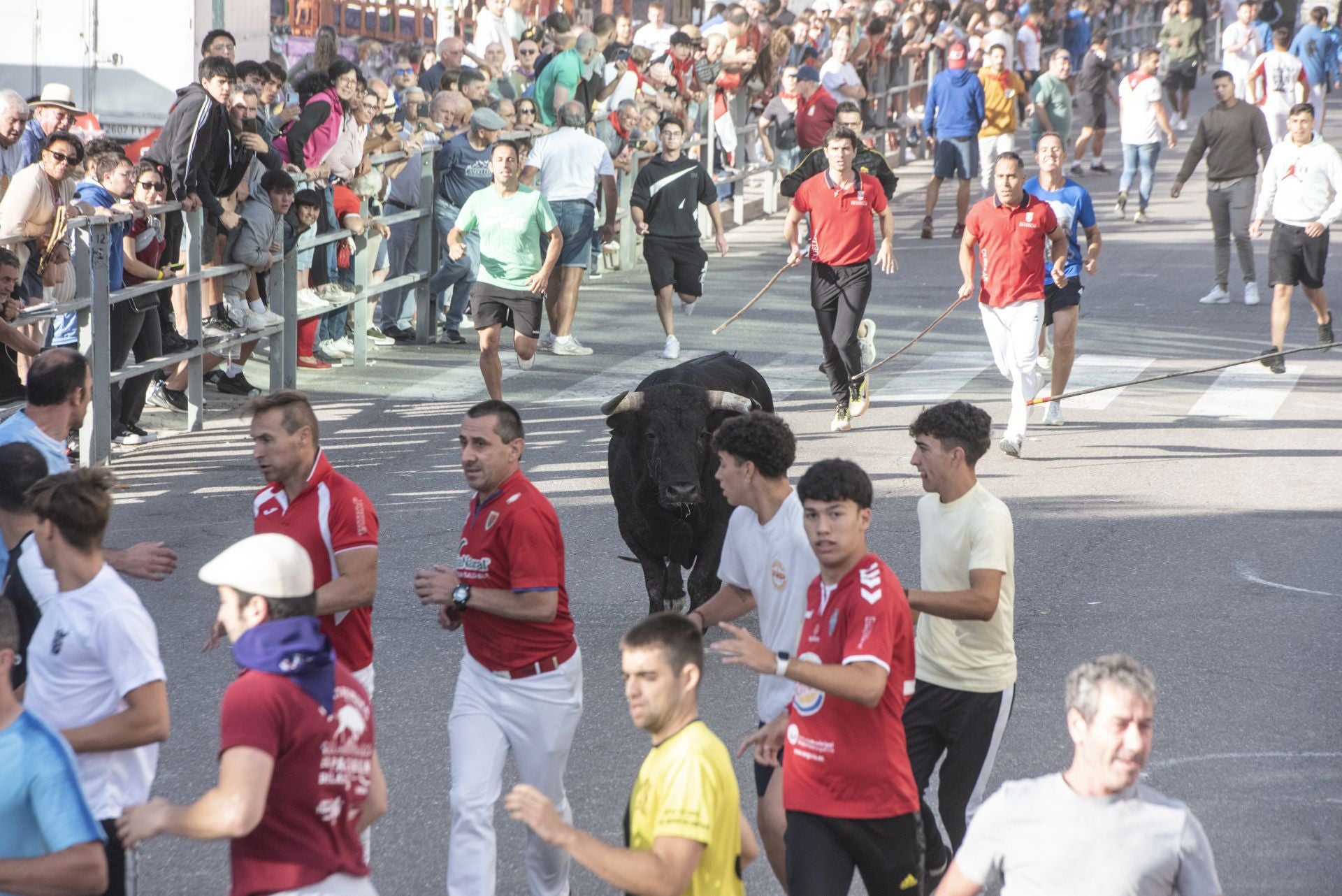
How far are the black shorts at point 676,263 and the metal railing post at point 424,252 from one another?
2252 mm

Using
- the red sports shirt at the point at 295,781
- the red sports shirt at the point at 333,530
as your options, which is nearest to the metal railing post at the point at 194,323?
the red sports shirt at the point at 333,530

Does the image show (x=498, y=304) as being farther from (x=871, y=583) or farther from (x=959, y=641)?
(x=871, y=583)

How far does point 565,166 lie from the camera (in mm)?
16422

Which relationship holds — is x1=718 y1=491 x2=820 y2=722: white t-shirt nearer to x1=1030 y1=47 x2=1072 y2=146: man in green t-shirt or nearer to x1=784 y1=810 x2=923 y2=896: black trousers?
x1=784 y1=810 x2=923 y2=896: black trousers

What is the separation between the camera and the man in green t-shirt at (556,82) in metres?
19.4

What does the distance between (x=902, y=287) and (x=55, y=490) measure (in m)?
15.7

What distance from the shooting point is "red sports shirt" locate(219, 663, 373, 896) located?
150 inches

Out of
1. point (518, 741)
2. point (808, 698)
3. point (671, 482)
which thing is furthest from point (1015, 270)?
point (808, 698)

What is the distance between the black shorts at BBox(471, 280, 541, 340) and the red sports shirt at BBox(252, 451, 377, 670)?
25.9 ft

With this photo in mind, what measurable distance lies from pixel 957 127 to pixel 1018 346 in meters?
11.2

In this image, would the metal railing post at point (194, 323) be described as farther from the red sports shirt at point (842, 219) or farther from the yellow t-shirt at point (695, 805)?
the yellow t-shirt at point (695, 805)

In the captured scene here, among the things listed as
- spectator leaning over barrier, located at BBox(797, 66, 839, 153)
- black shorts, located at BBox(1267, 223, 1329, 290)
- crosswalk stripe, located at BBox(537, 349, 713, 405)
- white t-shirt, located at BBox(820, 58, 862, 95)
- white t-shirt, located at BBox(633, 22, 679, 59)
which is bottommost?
crosswalk stripe, located at BBox(537, 349, 713, 405)

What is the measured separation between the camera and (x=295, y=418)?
5.78m

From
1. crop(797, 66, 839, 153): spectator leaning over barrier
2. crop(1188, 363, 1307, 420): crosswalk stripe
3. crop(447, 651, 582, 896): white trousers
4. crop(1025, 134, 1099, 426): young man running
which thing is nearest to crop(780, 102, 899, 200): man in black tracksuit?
crop(1025, 134, 1099, 426): young man running
